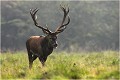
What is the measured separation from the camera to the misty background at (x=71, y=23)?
130 ft

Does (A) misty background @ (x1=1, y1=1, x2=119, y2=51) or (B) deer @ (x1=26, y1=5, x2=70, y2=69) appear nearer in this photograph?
(B) deer @ (x1=26, y1=5, x2=70, y2=69)

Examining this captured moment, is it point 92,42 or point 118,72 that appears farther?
point 92,42

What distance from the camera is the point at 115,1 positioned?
44.3 m

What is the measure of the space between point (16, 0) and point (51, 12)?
4.75 meters

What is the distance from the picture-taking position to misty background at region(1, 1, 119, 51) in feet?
130

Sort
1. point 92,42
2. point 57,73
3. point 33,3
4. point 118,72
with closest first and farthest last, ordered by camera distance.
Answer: point 118,72 → point 57,73 → point 92,42 → point 33,3

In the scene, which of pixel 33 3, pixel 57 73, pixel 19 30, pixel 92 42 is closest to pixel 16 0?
pixel 33 3

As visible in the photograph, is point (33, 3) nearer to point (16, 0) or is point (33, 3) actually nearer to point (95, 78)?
point (16, 0)

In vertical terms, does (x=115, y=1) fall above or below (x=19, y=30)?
above

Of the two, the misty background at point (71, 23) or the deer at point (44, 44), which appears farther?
the misty background at point (71, 23)

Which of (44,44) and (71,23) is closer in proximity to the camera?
(44,44)

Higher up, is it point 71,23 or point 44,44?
point 71,23

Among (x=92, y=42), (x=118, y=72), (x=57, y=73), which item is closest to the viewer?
(x=118, y=72)

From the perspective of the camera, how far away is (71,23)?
41.4m
